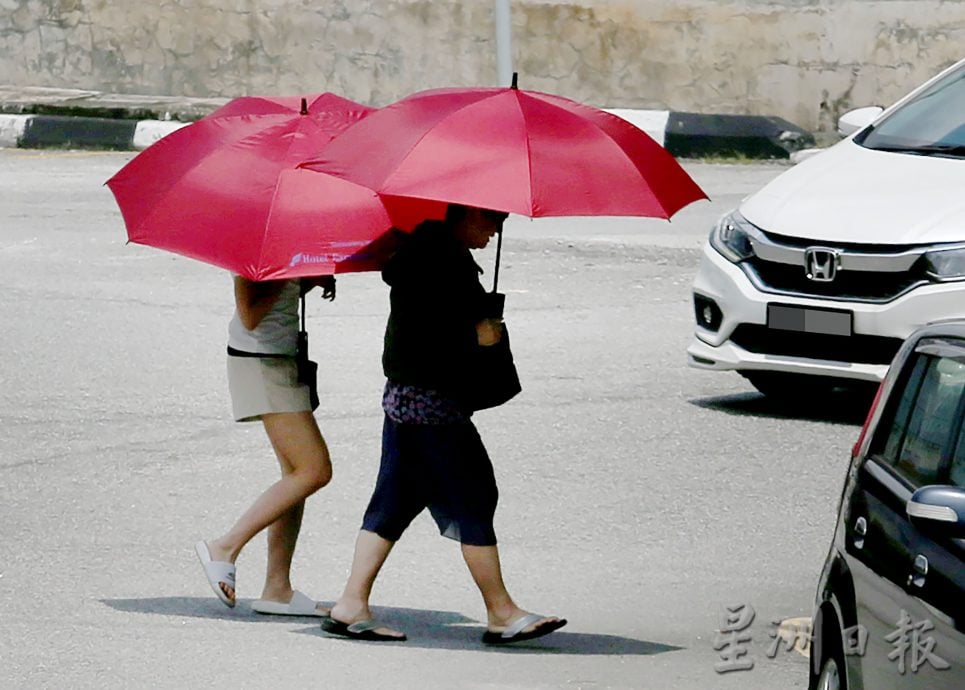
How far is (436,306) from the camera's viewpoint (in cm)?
571

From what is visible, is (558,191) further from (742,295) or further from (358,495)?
(742,295)

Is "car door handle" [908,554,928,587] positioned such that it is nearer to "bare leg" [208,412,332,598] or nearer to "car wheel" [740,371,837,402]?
"bare leg" [208,412,332,598]

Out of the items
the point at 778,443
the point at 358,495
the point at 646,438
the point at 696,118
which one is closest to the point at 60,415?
the point at 358,495

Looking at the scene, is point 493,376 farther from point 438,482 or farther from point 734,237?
point 734,237

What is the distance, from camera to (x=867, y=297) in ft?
27.0

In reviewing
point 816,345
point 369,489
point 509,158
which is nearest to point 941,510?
point 509,158

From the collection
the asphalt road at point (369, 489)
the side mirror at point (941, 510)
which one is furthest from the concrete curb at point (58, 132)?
the side mirror at point (941, 510)

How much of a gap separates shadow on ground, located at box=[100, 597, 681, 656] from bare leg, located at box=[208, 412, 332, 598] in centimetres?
19

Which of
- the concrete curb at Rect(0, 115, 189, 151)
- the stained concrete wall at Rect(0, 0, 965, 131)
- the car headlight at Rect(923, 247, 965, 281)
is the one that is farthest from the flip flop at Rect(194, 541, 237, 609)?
the concrete curb at Rect(0, 115, 189, 151)

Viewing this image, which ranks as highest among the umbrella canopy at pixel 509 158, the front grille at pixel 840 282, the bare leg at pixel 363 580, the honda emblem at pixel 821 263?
the umbrella canopy at pixel 509 158

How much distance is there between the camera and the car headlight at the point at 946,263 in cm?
800

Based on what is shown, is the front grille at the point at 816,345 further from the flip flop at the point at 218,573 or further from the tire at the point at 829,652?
the tire at the point at 829,652

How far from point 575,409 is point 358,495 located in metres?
1.65

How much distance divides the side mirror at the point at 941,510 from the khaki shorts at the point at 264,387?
287 centimetres
